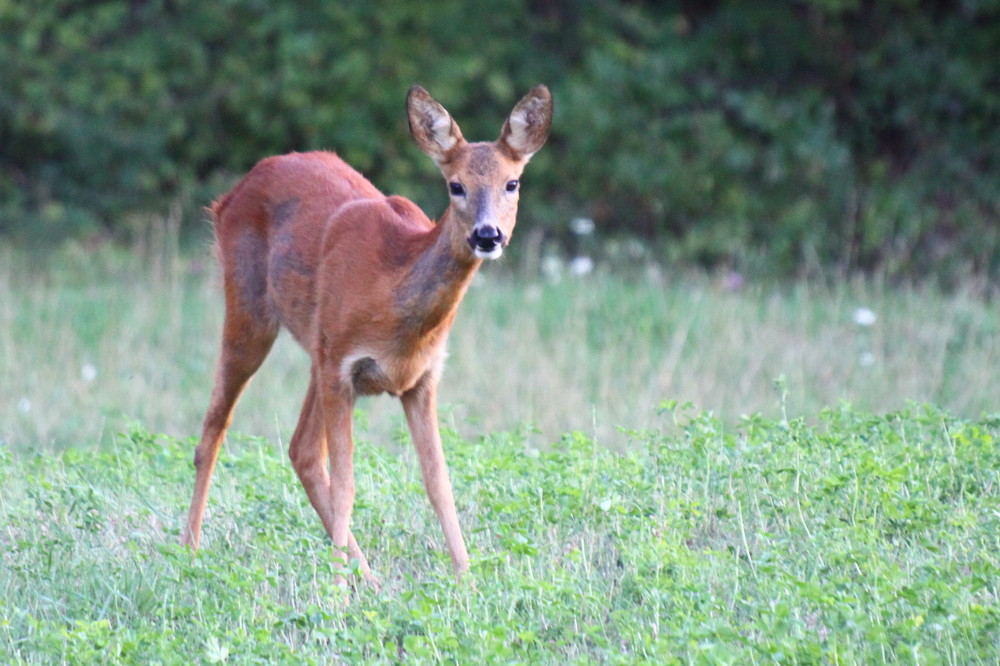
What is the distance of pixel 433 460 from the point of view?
5598mm

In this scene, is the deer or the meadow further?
the deer

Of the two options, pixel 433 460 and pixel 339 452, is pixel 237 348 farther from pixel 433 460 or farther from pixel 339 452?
pixel 433 460

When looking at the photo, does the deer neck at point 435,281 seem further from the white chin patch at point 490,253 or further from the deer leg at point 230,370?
the deer leg at point 230,370

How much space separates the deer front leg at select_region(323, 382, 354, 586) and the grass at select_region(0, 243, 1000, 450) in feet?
5.57

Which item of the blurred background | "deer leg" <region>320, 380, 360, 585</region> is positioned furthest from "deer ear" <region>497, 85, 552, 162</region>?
the blurred background

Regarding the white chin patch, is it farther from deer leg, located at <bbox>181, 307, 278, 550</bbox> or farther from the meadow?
deer leg, located at <bbox>181, 307, 278, 550</bbox>

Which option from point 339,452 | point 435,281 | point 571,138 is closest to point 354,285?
point 435,281

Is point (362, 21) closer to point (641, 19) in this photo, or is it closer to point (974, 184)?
point (641, 19)

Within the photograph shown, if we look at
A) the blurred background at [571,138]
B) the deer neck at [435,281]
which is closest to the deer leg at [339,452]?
the deer neck at [435,281]

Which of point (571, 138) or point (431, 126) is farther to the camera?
point (571, 138)

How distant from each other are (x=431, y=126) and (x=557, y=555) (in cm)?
163

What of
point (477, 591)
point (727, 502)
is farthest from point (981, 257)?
point (477, 591)

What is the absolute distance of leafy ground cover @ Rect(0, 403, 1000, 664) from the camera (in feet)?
14.3

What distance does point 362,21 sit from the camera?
1431 cm
